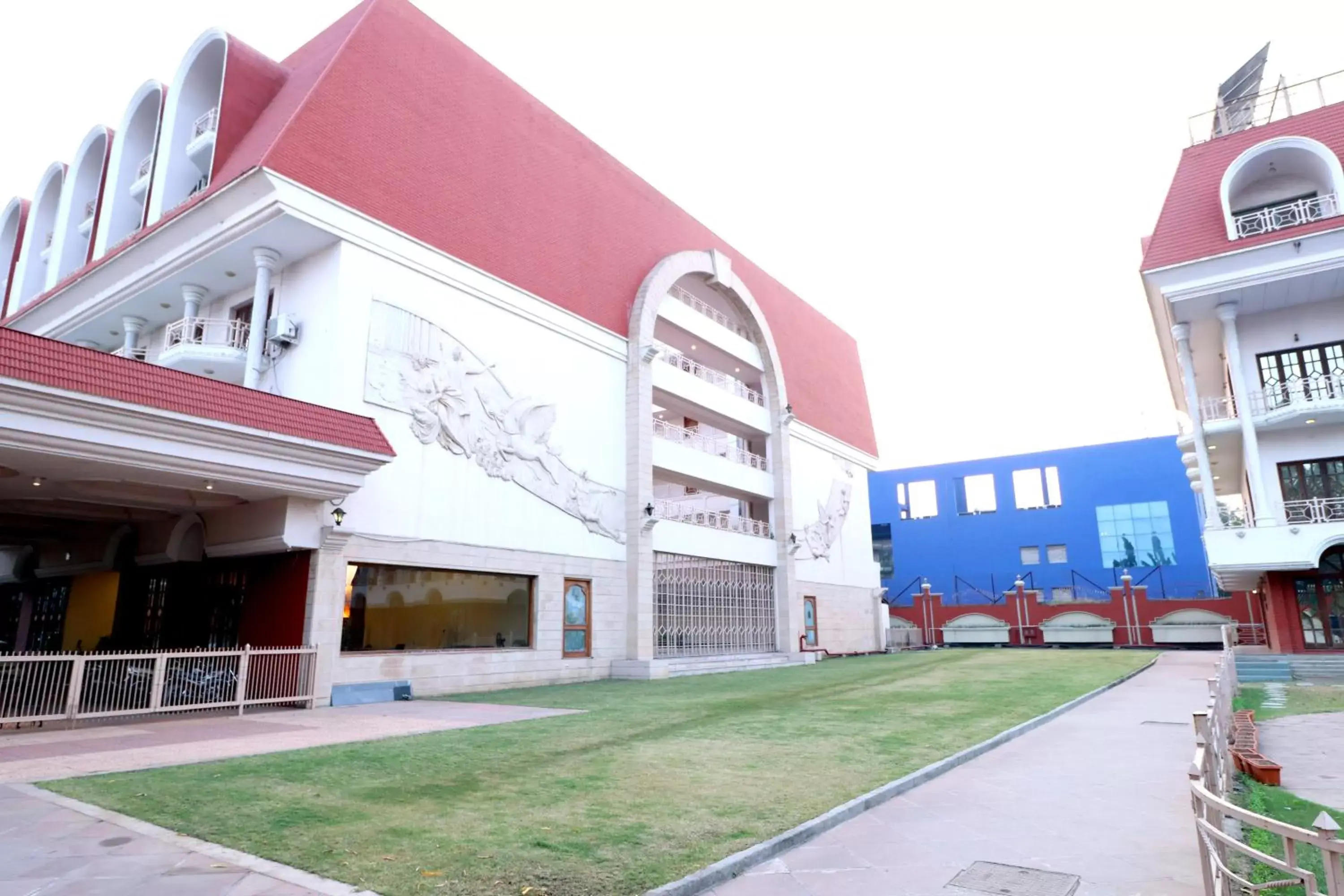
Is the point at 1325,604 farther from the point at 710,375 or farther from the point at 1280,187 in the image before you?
the point at 710,375

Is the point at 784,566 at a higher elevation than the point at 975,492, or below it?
below

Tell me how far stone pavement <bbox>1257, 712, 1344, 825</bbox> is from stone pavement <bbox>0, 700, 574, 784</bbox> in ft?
29.3

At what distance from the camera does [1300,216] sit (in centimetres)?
1930

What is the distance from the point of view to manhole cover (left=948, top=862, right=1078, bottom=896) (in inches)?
161

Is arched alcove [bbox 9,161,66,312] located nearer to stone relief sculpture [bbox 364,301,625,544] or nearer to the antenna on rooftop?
stone relief sculpture [bbox 364,301,625,544]

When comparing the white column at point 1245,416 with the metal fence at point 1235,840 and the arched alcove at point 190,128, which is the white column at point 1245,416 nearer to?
the metal fence at point 1235,840

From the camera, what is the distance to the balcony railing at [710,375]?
950 inches

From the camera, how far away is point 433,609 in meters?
15.4

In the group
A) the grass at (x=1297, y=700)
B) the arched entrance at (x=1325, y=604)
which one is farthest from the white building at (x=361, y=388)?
the arched entrance at (x=1325, y=604)

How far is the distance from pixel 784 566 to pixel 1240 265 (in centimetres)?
1552

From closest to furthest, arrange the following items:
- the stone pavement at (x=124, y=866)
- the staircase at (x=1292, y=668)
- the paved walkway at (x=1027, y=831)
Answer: the stone pavement at (x=124, y=866) < the paved walkway at (x=1027, y=831) < the staircase at (x=1292, y=668)

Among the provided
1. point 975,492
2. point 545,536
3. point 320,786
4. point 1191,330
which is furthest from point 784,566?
point 975,492

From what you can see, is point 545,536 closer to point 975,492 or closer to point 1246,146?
point 1246,146

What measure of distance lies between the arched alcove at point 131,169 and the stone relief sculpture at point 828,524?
73.0 ft
